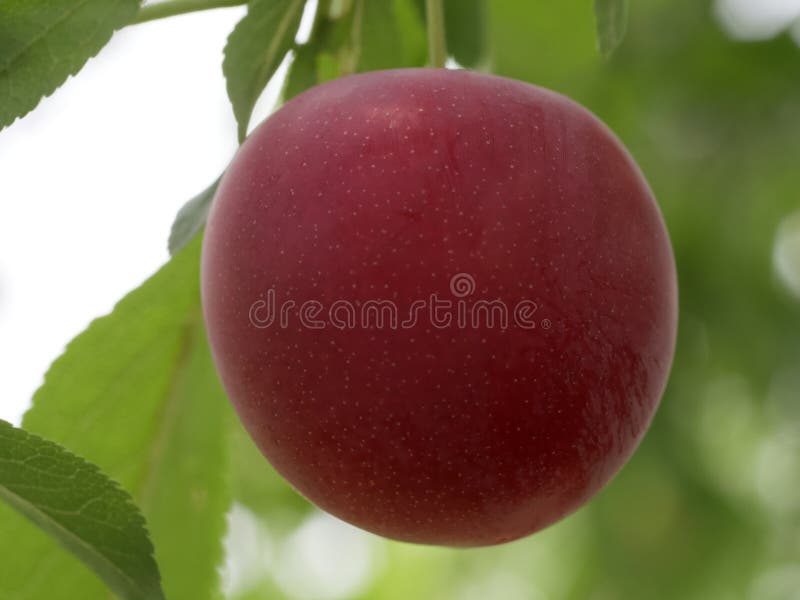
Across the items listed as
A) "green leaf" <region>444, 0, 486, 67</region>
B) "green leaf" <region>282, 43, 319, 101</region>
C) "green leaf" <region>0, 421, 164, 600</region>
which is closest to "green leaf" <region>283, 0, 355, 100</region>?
"green leaf" <region>282, 43, 319, 101</region>

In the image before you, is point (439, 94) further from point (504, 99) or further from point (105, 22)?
point (105, 22)

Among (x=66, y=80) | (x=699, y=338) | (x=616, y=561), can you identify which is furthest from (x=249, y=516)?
(x=66, y=80)

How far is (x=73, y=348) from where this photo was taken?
1.07 metres

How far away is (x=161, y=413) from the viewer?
107 centimetres

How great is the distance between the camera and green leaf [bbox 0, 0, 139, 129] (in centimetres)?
79

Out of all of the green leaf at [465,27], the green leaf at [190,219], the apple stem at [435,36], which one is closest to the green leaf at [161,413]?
the green leaf at [190,219]

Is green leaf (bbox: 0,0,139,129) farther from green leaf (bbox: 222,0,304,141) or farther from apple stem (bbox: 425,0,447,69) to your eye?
apple stem (bbox: 425,0,447,69)

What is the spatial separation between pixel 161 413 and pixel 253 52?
0.38 meters

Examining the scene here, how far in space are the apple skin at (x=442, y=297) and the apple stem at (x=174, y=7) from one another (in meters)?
0.21

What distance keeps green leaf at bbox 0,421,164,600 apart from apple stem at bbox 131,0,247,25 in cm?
40

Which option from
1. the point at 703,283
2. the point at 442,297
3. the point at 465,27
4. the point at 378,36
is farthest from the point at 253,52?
the point at 703,283

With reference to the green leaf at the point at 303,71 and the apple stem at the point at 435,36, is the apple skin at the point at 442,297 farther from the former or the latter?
the green leaf at the point at 303,71

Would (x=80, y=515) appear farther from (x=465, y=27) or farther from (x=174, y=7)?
(x=465, y=27)

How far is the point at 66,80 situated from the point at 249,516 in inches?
72.4
